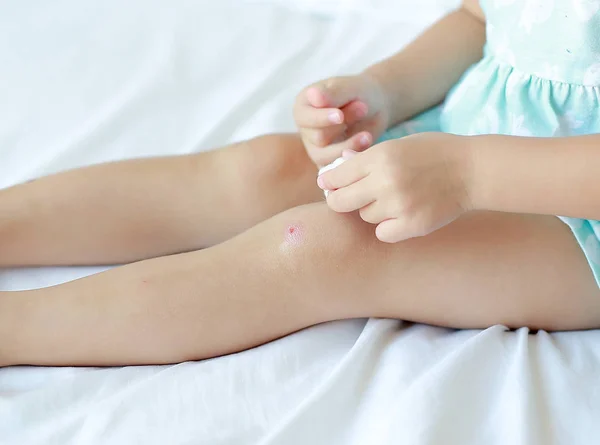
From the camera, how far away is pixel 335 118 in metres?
0.62

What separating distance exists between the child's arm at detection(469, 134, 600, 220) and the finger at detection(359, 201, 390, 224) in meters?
0.07

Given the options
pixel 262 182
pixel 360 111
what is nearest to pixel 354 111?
pixel 360 111

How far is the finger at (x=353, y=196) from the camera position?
21.5 inches

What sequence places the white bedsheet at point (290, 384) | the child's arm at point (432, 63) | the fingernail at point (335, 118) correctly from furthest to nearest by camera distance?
1. the child's arm at point (432, 63)
2. the fingernail at point (335, 118)
3. the white bedsheet at point (290, 384)

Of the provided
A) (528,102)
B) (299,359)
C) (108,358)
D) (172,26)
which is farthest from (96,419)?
(172,26)

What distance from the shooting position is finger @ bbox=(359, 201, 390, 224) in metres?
0.55

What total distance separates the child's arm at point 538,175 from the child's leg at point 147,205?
0.21 meters

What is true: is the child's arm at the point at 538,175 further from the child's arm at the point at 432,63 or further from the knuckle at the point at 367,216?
the child's arm at the point at 432,63

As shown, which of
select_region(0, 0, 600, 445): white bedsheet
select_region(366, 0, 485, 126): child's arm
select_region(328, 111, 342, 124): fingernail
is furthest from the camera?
select_region(366, 0, 485, 126): child's arm

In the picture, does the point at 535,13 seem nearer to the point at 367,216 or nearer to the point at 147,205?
the point at 367,216

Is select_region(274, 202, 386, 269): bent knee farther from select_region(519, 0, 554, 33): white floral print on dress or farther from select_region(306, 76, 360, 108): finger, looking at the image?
select_region(519, 0, 554, 33): white floral print on dress

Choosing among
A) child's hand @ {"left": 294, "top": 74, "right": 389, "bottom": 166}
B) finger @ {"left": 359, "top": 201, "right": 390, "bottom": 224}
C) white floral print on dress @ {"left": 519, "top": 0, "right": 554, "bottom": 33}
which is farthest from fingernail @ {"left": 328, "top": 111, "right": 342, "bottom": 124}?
white floral print on dress @ {"left": 519, "top": 0, "right": 554, "bottom": 33}

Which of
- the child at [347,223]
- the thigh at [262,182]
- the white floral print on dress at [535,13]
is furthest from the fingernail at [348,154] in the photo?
the white floral print on dress at [535,13]

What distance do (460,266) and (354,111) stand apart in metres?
0.19
